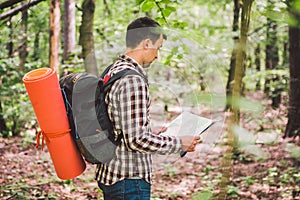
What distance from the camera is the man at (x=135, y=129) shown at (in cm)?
220

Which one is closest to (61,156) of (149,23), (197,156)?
(149,23)

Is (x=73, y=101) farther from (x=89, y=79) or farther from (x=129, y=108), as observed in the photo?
(x=129, y=108)

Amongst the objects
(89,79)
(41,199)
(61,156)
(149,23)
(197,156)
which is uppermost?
(149,23)

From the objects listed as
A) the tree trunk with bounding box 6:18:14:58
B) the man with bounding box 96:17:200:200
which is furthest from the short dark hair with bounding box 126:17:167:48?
the tree trunk with bounding box 6:18:14:58

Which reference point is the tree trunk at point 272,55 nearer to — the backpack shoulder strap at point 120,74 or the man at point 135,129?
the man at point 135,129

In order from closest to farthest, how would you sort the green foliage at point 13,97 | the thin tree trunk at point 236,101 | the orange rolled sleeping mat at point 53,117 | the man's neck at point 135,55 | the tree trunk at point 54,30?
the thin tree trunk at point 236,101, the orange rolled sleeping mat at point 53,117, the man's neck at point 135,55, the tree trunk at point 54,30, the green foliage at point 13,97

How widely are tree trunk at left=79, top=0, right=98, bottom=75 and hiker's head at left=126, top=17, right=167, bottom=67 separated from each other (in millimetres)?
3775

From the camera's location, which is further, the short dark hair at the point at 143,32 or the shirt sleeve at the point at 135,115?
the short dark hair at the point at 143,32

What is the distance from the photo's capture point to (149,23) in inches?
98.2

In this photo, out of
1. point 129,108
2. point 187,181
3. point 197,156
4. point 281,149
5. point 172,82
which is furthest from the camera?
point 172,82

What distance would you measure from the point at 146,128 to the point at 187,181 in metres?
4.34

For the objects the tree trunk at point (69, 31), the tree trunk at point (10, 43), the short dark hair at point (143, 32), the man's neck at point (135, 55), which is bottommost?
the tree trunk at point (10, 43)

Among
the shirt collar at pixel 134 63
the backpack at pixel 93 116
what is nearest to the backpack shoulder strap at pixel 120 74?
the backpack at pixel 93 116

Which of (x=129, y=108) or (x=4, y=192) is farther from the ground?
(x=129, y=108)
